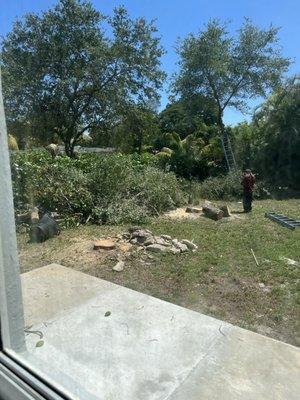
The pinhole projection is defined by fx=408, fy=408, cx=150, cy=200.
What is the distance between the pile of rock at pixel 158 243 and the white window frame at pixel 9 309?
3462mm

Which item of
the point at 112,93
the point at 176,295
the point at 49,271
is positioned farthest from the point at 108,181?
the point at 112,93

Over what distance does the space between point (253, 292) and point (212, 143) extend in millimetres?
10486

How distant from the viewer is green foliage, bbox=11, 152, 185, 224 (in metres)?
7.59

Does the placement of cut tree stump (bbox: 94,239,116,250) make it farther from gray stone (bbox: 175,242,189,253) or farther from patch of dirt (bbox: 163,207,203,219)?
patch of dirt (bbox: 163,207,203,219)

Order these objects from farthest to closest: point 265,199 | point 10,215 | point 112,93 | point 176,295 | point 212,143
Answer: point 212,143
point 112,93
point 265,199
point 176,295
point 10,215

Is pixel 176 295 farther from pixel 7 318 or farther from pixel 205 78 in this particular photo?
pixel 205 78

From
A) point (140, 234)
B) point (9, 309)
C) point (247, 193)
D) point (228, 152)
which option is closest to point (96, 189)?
point (140, 234)

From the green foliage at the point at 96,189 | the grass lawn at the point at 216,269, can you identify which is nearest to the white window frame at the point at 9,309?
the grass lawn at the point at 216,269

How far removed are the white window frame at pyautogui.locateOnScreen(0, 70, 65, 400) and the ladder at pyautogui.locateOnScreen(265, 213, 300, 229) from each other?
6.14 meters

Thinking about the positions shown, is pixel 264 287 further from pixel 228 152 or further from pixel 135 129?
pixel 135 129

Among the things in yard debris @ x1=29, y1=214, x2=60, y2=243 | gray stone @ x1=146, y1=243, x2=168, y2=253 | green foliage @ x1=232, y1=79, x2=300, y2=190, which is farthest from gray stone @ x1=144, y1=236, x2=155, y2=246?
green foliage @ x1=232, y1=79, x2=300, y2=190

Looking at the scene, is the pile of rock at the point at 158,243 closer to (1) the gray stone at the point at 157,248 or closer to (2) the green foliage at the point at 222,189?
(1) the gray stone at the point at 157,248

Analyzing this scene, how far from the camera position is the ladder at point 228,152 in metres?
13.6

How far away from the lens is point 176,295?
3955mm
